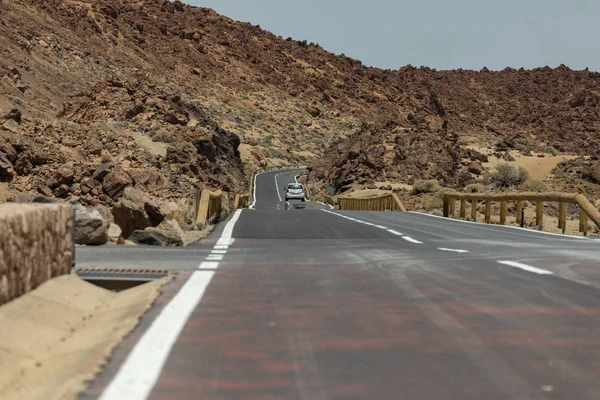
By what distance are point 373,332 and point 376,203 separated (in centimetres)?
4359

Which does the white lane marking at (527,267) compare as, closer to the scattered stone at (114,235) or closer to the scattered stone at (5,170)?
the scattered stone at (114,235)

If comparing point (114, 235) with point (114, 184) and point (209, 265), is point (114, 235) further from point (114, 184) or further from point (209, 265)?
point (114, 184)

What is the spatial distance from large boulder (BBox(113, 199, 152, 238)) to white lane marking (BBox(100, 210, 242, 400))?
36.6ft

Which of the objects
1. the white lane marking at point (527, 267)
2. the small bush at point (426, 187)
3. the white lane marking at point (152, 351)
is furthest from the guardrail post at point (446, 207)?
the small bush at point (426, 187)

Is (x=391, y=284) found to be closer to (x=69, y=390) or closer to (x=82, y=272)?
(x=82, y=272)

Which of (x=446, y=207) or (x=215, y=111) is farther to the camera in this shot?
(x=215, y=111)

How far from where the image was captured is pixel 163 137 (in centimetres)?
5819

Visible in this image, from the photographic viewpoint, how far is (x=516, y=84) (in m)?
198

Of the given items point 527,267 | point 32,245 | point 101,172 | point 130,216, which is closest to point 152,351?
point 32,245

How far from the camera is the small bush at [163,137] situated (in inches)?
2270

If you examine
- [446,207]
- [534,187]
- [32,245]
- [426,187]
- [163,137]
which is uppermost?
[163,137]

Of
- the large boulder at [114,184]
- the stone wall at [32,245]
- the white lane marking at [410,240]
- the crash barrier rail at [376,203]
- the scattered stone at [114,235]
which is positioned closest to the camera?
the stone wall at [32,245]

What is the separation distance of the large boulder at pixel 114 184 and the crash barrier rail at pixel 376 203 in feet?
49.4

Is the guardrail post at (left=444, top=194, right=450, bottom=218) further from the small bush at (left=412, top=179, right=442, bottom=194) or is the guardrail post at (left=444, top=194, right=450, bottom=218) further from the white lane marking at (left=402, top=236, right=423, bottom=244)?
the small bush at (left=412, top=179, right=442, bottom=194)
